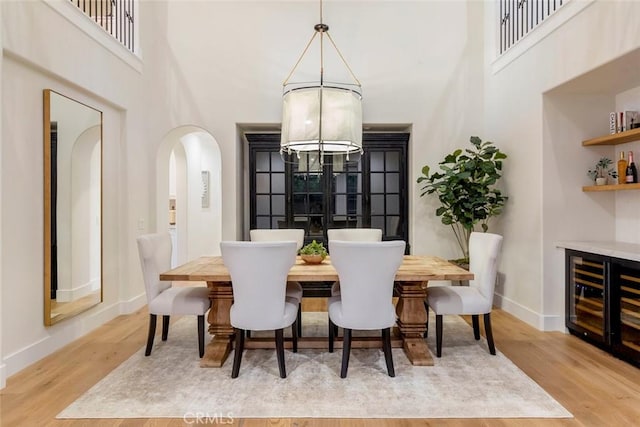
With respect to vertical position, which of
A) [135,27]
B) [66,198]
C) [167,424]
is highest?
[135,27]

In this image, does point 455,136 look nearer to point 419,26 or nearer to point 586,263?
point 419,26

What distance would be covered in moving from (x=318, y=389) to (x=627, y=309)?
2399 mm

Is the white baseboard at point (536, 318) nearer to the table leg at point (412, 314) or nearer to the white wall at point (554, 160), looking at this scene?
the white wall at point (554, 160)

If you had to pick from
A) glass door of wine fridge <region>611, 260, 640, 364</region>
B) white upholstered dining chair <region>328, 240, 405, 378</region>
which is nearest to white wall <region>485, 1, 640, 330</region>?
glass door of wine fridge <region>611, 260, 640, 364</region>

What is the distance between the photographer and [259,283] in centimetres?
258

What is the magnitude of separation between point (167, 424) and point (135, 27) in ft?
14.2

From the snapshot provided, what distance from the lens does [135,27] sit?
452cm

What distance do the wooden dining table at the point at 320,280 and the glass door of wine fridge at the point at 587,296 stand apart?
1176 mm

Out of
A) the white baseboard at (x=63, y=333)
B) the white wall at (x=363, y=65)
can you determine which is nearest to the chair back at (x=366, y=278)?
the white baseboard at (x=63, y=333)

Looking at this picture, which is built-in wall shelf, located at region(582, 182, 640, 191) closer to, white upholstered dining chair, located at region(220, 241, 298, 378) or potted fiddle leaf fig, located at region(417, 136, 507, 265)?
potted fiddle leaf fig, located at region(417, 136, 507, 265)

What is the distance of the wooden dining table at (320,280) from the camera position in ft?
9.21

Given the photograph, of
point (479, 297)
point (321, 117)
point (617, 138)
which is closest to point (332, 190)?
point (321, 117)

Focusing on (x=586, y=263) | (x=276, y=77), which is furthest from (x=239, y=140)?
(x=586, y=263)

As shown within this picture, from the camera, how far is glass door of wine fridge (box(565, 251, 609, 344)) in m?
3.11
